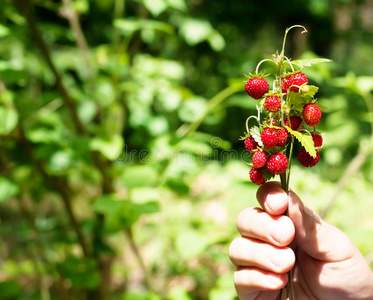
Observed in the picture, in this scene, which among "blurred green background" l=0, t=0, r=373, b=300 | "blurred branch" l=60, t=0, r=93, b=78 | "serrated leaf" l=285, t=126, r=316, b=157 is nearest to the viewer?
"serrated leaf" l=285, t=126, r=316, b=157

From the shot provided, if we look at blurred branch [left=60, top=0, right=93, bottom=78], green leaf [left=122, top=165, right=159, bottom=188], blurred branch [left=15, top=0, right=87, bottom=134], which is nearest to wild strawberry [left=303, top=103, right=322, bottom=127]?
green leaf [left=122, top=165, right=159, bottom=188]

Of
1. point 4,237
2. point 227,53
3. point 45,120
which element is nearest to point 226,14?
point 227,53

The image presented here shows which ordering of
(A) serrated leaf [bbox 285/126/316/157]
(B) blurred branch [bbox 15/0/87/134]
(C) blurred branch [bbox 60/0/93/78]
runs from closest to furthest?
(A) serrated leaf [bbox 285/126/316/157] → (B) blurred branch [bbox 15/0/87/134] → (C) blurred branch [bbox 60/0/93/78]

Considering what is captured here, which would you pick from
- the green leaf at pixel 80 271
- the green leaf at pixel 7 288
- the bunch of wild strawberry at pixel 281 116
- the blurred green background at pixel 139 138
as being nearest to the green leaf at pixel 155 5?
the blurred green background at pixel 139 138

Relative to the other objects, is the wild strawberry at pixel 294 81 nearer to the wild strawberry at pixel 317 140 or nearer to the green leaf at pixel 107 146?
the wild strawberry at pixel 317 140

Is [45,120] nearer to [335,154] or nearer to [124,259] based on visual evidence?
[124,259]

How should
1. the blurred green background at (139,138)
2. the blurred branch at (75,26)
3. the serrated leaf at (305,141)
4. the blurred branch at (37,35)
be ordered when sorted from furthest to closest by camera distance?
the blurred branch at (75,26) < the blurred green background at (139,138) < the blurred branch at (37,35) < the serrated leaf at (305,141)

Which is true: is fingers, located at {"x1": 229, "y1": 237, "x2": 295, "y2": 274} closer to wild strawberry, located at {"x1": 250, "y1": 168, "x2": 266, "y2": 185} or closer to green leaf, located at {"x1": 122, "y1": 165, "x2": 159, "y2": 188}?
wild strawberry, located at {"x1": 250, "y1": 168, "x2": 266, "y2": 185}
